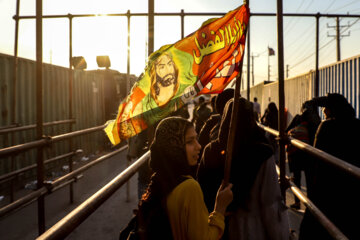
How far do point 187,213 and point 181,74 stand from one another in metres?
1.11

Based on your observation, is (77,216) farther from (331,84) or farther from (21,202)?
(331,84)

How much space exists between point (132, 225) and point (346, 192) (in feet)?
6.89

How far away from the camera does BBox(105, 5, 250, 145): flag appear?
87.6 inches

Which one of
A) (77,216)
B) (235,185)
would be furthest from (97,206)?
(235,185)

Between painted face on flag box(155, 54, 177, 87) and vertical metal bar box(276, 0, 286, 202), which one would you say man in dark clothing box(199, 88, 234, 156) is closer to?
vertical metal bar box(276, 0, 286, 202)

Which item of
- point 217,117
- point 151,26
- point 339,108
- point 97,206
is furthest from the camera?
point 217,117

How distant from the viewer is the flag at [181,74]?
2.22 meters

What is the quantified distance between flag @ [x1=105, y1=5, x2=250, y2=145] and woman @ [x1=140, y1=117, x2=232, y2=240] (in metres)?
0.54

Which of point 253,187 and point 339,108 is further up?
point 339,108

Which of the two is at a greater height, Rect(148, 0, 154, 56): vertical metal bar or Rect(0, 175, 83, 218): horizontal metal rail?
Rect(148, 0, 154, 56): vertical metal bar

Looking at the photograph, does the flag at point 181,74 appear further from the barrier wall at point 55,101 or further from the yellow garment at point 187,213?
the barrier wall at point 55,101

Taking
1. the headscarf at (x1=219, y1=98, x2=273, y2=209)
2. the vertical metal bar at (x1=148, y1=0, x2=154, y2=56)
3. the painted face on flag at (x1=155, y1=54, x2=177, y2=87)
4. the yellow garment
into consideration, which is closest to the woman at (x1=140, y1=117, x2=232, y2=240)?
the yellow garment

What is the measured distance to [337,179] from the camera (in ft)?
9.39

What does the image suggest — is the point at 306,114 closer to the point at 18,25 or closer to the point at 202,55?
the point at 202,55
